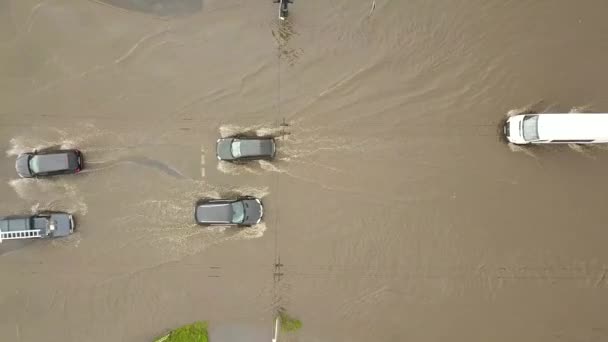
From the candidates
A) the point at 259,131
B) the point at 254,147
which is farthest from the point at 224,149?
the point at 259,131

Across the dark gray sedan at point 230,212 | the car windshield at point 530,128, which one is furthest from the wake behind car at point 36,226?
the car windshield at point 530,128

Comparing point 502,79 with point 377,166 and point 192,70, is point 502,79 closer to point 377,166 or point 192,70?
point 377,166

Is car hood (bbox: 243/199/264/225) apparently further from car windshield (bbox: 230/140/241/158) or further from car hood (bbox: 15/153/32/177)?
car hood (bbox: 15/153/32/177)

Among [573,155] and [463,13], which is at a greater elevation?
[463,13]

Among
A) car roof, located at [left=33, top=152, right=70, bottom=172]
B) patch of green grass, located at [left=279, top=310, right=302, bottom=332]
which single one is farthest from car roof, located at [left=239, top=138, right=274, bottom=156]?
car roof, located at [left=33, top=152, right=70, bottom=172]

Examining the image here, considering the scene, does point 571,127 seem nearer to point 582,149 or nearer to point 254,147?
point 582,149

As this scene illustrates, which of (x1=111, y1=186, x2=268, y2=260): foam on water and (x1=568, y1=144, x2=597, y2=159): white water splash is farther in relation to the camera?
(x1=111, y1=186, x2=268, y2=260): foam on water

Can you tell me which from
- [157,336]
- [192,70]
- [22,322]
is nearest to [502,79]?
[192,70]
